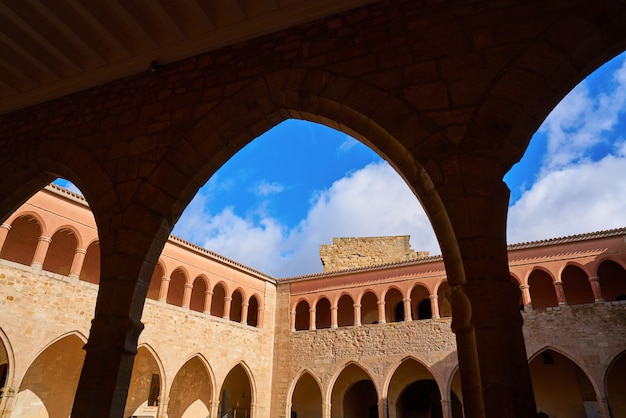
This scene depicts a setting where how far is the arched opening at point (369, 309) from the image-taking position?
1619 centimetres

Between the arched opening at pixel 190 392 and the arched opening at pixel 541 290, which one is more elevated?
the arched opening at pixel 541 290

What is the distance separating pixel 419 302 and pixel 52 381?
451 inches

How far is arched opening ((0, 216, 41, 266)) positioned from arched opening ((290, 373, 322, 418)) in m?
9.81

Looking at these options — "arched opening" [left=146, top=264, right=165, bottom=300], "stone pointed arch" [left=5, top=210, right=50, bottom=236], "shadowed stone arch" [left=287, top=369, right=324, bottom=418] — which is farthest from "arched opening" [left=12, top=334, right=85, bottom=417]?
"shadowed stone arch" [left=287, top=369, right=324, bottom=418]

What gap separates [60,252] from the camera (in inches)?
476

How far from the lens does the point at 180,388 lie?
14.5 m

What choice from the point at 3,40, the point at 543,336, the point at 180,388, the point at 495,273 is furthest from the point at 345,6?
the point at 180,388

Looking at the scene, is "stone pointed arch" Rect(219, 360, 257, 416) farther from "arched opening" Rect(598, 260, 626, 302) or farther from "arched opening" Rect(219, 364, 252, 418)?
"arched opening" Rect(598, 260, 626, 302)

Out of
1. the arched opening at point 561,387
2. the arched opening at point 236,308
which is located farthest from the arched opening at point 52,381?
the arched opening at point 561,387

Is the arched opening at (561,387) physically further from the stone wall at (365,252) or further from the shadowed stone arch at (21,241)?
the shadowed stone arch at (21,241)

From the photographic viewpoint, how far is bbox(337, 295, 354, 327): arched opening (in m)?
16.5

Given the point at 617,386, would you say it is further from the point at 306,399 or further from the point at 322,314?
the point at 306,399

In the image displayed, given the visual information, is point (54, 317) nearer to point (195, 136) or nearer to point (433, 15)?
point (195, 136)

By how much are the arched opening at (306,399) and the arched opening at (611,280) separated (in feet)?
32.9
